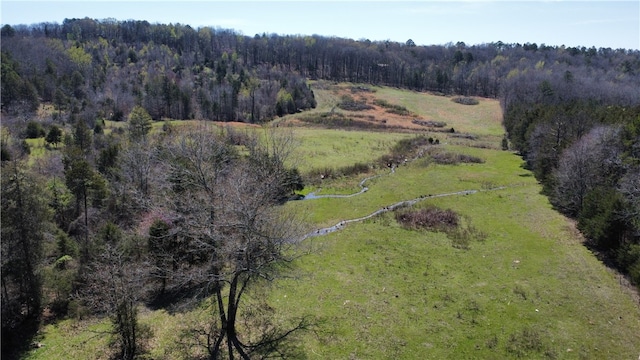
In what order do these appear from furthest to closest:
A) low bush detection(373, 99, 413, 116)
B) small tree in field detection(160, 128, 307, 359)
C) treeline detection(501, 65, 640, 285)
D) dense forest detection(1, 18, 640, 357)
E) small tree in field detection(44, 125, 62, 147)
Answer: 1. low bush detection(373, 99, 413, 116)
2. small tree in field detection(44, 125, 62, 147)
3. treeline detection(501, 65, 640, 285)
4. dense forest detection(1, 18, 640, 357)
5. small tree in field detection(160, 128, 307, 359)

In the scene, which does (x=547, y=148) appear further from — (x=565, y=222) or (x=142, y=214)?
(x=142, y=214)

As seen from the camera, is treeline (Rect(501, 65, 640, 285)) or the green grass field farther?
treeline (Rect(501, 65, 640, 285))

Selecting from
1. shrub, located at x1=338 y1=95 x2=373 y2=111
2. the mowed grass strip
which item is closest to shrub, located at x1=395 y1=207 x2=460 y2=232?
the mowed grass strip

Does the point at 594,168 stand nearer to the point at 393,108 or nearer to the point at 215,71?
the point at 393,108

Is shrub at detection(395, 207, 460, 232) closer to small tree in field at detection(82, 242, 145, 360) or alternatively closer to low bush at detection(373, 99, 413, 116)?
small tree in field at detection(82, 242, 145, 360)

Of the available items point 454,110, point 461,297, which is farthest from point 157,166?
point 454,110

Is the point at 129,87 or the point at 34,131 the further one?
the point at 129,87
